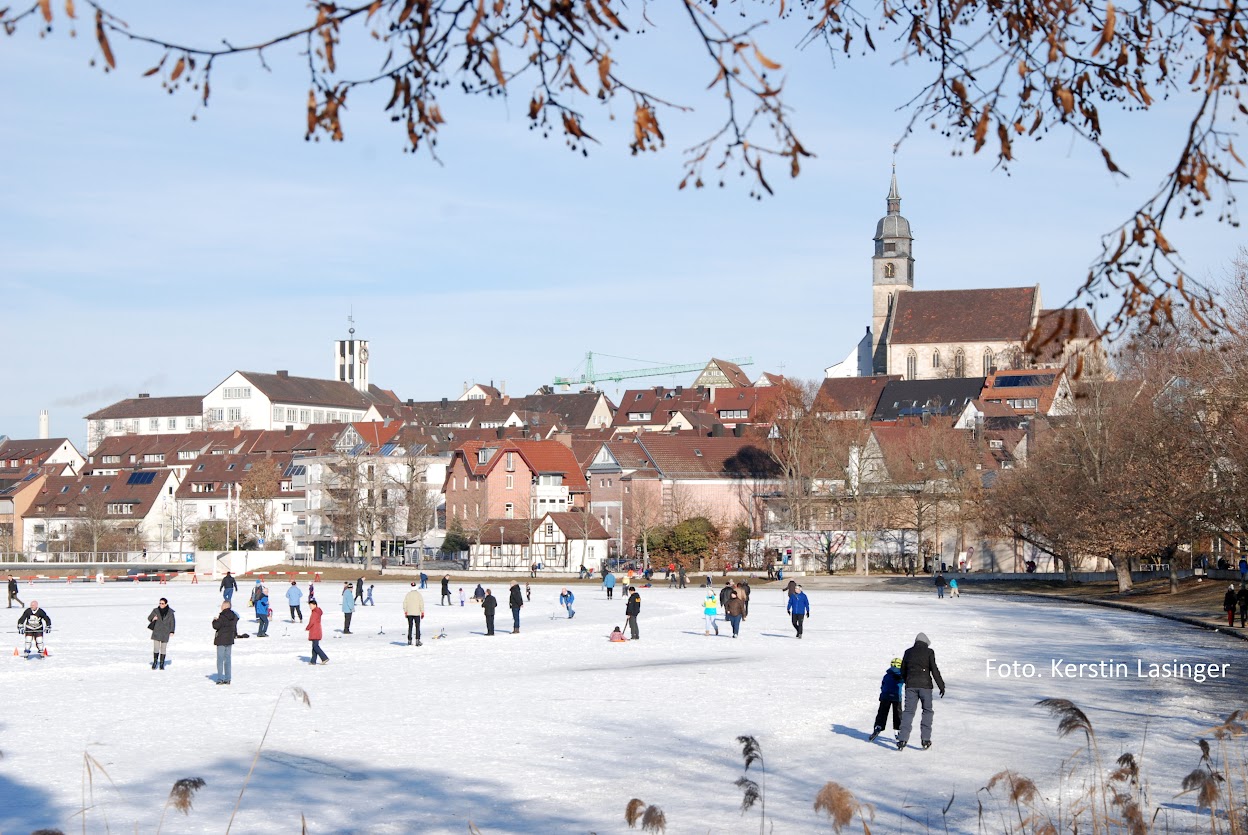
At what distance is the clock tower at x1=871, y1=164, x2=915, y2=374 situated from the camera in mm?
175250

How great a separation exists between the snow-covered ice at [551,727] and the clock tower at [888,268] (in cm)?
13950

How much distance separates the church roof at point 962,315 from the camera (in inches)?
6363

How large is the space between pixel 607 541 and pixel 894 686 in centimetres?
7862

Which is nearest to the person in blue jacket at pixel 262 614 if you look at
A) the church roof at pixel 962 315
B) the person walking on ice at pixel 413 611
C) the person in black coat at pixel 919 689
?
the person walking on ice at pixel 413 611

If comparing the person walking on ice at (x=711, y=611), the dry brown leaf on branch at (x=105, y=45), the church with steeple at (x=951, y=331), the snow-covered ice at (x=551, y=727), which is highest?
the church with steeple at (x=951, y=331)

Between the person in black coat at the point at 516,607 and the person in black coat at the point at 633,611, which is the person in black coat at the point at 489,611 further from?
the person in black coat at the point at 633,611

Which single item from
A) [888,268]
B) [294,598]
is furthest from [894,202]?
[294,598]

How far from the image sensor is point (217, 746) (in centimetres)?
1761

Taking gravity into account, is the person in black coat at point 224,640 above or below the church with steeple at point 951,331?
below

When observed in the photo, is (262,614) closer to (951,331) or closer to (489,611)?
(489,611)

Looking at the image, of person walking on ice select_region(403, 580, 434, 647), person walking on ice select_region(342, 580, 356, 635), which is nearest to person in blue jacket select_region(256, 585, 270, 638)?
person walking on ice select_region(342, 580, 356, 635)

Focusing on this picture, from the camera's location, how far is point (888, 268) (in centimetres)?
17825

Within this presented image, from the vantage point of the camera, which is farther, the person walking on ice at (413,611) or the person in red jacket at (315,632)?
the person walking on ice at (413,611)

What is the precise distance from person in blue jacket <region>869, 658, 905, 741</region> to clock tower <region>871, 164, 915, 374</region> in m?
155
